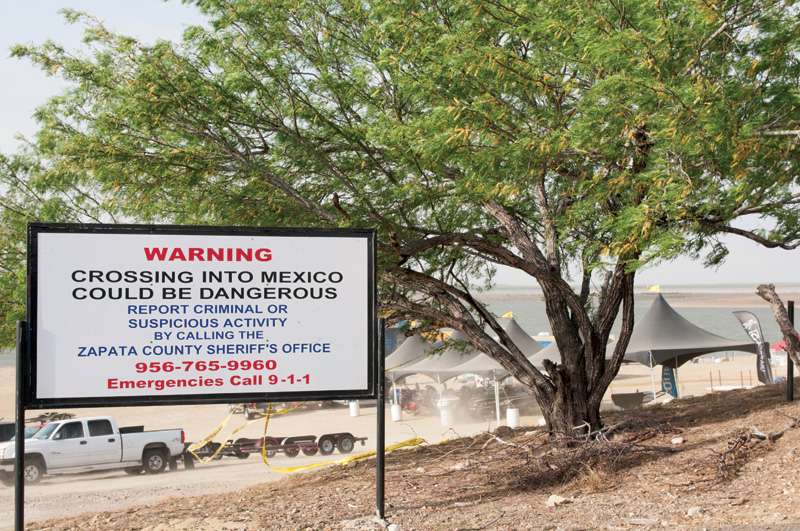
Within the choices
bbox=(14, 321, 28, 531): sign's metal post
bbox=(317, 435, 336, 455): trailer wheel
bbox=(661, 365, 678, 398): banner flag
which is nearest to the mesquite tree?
bbox=(14, 321, 28, 531): sign's metal post

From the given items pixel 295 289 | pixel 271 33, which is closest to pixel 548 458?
pixel 295 289

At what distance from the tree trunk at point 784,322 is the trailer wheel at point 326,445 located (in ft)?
44.2

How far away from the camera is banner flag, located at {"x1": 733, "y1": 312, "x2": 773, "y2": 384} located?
16.2 meters

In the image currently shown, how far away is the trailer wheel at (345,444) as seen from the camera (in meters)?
20.7

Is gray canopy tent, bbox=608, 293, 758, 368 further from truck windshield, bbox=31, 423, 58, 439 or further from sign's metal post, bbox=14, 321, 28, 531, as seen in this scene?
sign's metal post, bbox=14, 321, 28, 531

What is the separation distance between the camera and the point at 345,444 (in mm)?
20844

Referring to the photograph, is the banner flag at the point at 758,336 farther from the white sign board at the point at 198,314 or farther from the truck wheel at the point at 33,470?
the truck wheel at the point at 33,470

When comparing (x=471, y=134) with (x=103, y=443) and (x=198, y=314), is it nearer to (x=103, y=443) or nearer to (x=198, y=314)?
Answer: (x=198, y=314)

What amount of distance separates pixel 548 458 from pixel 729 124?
473 centimetres

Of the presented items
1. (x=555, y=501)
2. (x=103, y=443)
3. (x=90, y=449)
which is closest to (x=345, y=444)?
(x=103, y=443)

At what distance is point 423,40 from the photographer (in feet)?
31.9

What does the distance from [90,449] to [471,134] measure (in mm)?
14309

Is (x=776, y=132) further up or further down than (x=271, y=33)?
further down

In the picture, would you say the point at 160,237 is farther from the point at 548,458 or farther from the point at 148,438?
the point at 148,438
